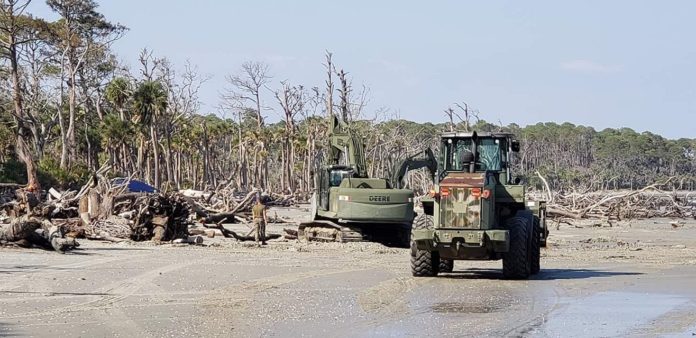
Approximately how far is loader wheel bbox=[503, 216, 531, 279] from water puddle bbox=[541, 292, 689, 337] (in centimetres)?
262

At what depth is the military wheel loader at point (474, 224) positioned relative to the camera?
19.6m

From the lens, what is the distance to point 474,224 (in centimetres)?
1962

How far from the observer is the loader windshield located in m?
21.8

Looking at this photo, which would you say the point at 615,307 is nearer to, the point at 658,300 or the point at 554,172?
the point at 658,300

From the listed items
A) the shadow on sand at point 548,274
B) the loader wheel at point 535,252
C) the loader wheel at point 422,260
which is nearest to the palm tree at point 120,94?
the shadow on sand at point 548,274

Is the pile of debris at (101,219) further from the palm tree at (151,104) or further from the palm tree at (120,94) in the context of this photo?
the palm tree at (120,94)

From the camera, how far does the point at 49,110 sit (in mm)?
76188

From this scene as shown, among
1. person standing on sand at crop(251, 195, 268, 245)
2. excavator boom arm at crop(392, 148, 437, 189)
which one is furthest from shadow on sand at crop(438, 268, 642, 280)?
person standing on sand at crop(251, 195, 268, 245)

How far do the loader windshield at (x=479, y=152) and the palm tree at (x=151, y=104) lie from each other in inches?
2076

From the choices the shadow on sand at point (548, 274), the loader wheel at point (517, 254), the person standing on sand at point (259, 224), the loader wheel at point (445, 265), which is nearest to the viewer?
the loader wheel at point (517, 254)

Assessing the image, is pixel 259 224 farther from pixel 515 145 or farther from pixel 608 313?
pixel 608 313

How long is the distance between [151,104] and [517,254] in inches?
2206

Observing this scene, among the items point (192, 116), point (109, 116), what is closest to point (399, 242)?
point (109, 116)

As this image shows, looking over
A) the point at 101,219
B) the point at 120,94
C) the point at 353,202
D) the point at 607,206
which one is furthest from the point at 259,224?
the point at 120,94
